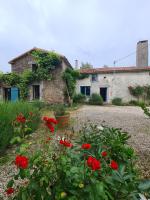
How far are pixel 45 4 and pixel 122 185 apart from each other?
8377 mm

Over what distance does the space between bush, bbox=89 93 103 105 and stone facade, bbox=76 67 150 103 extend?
37.6 inches

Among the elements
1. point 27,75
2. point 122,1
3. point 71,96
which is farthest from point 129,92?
point 122,1

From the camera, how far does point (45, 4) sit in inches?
324

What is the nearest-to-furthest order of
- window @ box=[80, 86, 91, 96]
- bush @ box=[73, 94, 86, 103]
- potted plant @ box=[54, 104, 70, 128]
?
1. potted plant @ box=[54, 104, 70, 128]
2. bush @ box=[73, 94, 86, 103]
3. window @ box=[80, 86, 91, 96]

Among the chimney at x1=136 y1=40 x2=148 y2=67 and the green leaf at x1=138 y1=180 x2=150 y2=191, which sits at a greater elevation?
the chimney at x1=136 y1=40 x2=148 y2=67

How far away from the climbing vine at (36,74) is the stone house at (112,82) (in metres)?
4.10

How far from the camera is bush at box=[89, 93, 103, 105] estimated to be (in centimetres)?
1892

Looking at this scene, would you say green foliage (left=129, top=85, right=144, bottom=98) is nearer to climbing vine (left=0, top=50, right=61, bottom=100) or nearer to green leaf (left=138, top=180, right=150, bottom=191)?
climbing vine (left=0, top=50, right=61, bottom=100)

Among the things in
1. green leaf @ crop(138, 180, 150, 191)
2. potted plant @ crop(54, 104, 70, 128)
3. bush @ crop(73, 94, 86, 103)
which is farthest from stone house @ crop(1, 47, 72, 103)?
green leaf @ crop(138, 180, 150, 191)

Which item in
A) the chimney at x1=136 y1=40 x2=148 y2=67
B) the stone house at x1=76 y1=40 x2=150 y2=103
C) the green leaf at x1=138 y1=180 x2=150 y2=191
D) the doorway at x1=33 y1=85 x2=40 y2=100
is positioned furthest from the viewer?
the chimney at x1=136 y1=40 x2=148 y2=67

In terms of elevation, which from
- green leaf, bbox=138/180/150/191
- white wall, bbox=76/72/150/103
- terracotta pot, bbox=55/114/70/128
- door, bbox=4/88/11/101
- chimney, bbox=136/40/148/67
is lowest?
terracotta pot, bbox=55/114/70/128

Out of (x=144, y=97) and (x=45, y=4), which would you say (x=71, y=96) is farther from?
(x=45, y=4)

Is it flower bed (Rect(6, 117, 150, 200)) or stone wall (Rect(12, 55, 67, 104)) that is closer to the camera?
flower bed (Rect(6, 117, 150, 200))

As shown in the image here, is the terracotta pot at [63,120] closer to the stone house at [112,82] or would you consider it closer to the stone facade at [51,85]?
the stone facade at [51,85]
